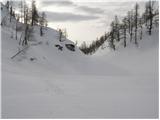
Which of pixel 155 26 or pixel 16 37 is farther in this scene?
pixel 155 26

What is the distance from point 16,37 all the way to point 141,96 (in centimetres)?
3541

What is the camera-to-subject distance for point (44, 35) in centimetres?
5822

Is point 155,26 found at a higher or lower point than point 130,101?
higher

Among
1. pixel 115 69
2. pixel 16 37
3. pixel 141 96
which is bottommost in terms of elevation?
pixel 115 69

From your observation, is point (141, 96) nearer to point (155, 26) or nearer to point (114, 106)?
point (114, 106)

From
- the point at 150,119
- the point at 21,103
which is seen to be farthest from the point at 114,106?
the point at 21,103

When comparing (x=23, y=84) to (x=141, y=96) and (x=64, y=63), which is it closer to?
(x=141, y=96)

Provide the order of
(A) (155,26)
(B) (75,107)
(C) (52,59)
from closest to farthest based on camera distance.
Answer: (B) (75,107) < (C) (52,59) < (A) (155,26)

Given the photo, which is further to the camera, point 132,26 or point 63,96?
point 132,26

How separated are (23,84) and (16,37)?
29524 mm

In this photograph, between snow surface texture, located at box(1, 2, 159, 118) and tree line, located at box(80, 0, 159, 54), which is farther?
tree line, located at box(80, 0, 159, 54)

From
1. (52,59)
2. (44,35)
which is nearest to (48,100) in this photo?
(52,59)

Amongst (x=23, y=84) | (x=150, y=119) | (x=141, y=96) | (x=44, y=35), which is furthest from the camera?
(x=44, y=35)

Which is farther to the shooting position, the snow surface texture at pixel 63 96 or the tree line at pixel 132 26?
the tree line at pixel 132 26
